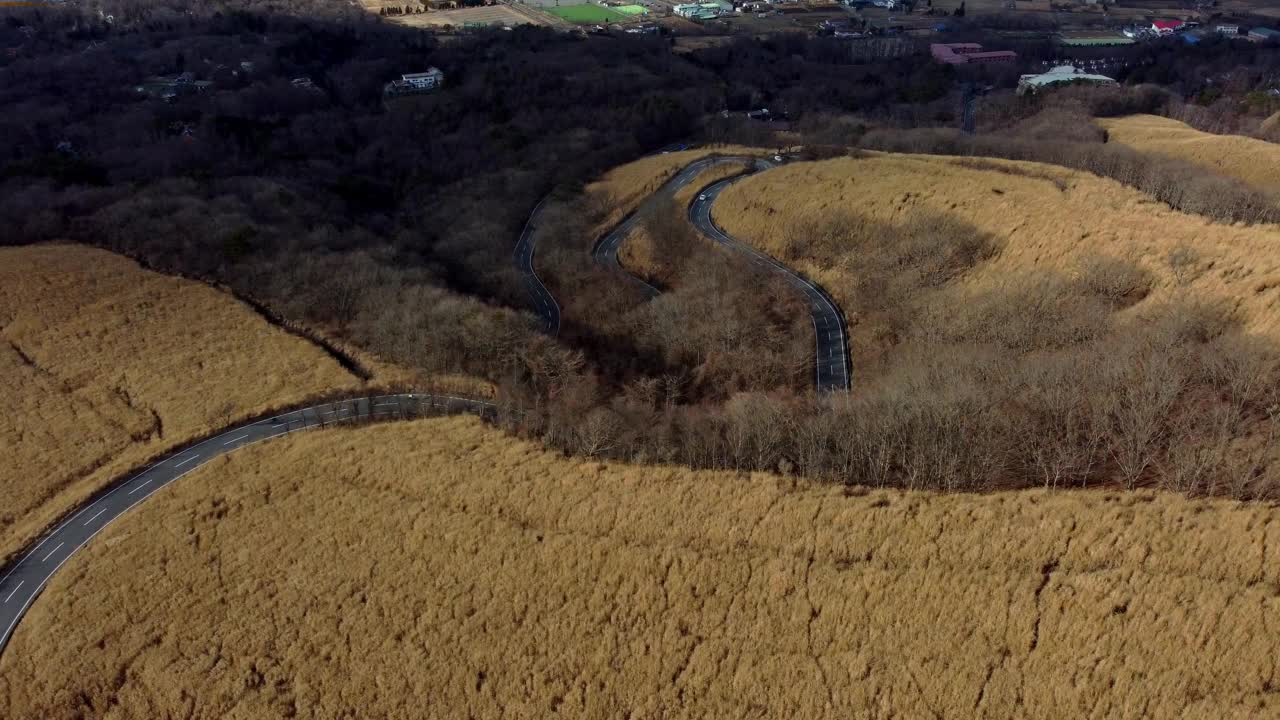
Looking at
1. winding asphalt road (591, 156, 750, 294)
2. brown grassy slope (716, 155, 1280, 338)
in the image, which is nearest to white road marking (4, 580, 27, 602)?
winding asphalt road (591, 156, 750, 294)

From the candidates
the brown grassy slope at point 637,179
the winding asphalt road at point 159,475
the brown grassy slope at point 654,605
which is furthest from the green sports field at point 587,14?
the brown grassy slope at point 654,605

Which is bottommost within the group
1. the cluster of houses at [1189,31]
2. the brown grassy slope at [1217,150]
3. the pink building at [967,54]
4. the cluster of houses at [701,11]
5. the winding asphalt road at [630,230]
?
the winding asphalt road at [630,230]

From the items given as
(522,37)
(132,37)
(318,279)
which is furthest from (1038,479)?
(132,37)

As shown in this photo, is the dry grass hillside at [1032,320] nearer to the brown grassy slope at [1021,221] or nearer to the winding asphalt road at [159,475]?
the brown grassy slope at [1021,221]

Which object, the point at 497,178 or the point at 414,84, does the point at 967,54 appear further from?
the point at 497,178

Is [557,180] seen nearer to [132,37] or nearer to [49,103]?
[49,103]

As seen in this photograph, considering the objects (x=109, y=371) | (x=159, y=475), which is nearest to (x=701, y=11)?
(x=109, y=371)
